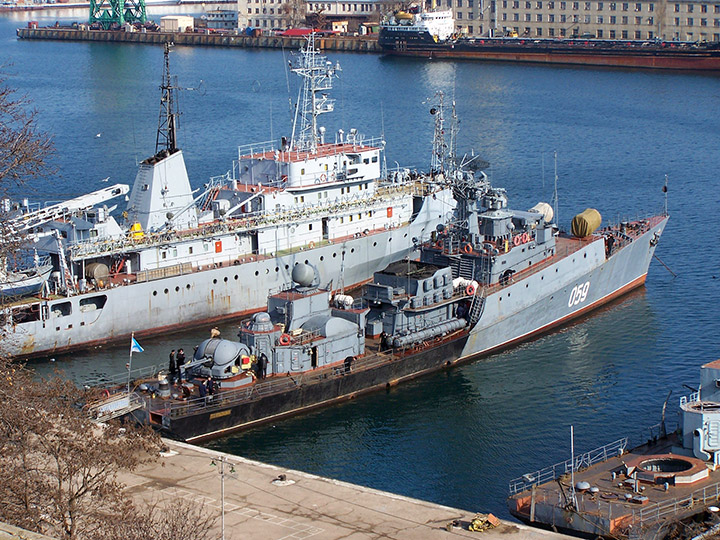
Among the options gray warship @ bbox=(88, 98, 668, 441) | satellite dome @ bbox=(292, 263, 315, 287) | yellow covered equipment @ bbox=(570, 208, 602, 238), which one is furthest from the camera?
yellow covered equipment @ bbox=(570, 208, 602, 238)

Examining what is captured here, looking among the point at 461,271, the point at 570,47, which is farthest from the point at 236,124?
the point at 570,47

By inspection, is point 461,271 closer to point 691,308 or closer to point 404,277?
point 404,277

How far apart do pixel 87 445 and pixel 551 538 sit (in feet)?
37.6

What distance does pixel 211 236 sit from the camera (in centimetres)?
5081

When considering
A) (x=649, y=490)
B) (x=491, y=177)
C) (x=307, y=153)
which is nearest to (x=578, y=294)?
(x=307, y=153)

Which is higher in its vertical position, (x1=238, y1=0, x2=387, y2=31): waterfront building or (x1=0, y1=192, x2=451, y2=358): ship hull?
(x1=238, y1=0, x2=387, y2=31): waterfront building

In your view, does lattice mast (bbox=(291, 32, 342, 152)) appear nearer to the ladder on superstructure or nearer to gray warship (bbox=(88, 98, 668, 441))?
gray warship (bbox=(88, 98, 668, 441))

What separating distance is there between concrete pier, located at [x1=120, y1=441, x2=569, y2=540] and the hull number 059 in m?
22.7

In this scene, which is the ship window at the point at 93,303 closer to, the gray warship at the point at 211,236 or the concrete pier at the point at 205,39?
the gray warship at the point at 211,236

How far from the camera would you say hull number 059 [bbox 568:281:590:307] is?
5022 centimetres

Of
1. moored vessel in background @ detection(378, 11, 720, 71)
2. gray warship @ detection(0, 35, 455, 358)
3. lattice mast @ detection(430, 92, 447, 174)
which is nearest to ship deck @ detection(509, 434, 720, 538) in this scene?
gray warship @ detection(0, 35, 455, 358)

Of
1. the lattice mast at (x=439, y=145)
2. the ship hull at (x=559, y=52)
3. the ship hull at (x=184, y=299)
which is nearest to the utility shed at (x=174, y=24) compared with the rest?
the ship hull at (x=559, y=52)

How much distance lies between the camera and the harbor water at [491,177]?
37438 millimetres

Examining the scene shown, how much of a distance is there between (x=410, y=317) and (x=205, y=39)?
12385 centimetres
